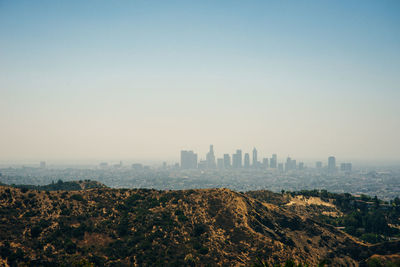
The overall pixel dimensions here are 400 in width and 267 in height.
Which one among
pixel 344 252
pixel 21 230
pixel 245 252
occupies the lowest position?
pixel 344 252

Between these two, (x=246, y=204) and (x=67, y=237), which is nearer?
(x=67, y=237)

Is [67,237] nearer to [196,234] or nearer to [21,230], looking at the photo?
[21,230]

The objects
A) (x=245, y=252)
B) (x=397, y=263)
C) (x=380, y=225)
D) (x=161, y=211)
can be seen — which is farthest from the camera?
(x=380, y=225)

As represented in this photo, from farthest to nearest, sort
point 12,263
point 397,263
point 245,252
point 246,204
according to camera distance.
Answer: point 246,204 → point 245,252 → point 397,263 → point 12,263

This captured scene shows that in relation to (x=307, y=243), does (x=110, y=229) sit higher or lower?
higher

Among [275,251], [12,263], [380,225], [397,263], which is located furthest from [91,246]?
[380,225]

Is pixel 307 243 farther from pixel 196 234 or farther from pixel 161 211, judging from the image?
pixel 161 211
